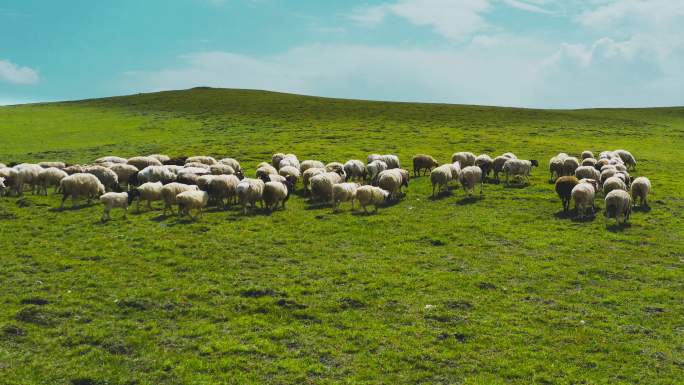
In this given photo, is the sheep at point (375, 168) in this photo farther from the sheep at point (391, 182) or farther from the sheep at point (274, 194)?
the sheep at point (274, 194)

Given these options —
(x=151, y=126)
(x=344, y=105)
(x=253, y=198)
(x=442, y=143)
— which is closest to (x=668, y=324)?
(x=253, y=198)

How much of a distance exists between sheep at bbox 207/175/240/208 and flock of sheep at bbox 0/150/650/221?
0.05 m

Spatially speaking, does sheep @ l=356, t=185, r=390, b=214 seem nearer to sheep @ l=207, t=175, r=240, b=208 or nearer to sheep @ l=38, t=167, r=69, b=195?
Answer: sheep @ l=207, t=175, r=240, b=208

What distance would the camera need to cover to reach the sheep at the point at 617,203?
71.0ft

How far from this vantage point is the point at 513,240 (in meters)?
20.1

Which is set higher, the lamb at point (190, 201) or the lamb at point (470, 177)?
the lamb at point (470, 177)

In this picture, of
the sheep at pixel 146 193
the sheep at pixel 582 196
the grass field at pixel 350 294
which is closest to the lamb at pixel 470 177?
the grass field at pixel 350 294

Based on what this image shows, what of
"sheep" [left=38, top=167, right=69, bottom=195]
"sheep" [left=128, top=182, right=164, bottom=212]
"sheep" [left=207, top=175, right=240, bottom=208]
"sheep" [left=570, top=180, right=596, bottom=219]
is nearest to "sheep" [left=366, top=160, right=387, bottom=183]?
"sheep" [left=207, top=175, right=240, bottom=208]

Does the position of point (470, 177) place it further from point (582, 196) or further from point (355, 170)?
point (355, 170)

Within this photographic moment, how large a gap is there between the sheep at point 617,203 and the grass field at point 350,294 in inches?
23.3

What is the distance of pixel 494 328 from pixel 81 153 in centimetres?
4224

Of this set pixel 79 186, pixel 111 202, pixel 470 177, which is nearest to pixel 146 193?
pixel 111 202

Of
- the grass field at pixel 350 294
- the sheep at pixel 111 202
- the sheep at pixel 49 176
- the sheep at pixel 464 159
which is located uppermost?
the sheep at pixel 464 159

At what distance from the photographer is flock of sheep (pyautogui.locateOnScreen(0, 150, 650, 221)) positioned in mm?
23031
